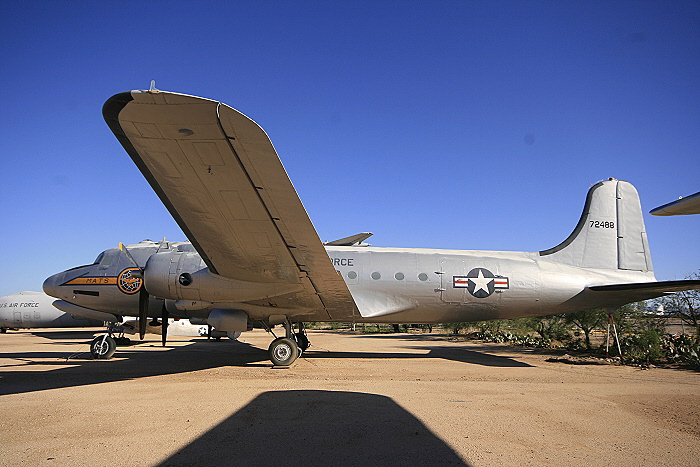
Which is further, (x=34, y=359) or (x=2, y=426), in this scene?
(x=34, y=359)

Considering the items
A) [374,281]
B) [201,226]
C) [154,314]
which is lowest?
[154,314]

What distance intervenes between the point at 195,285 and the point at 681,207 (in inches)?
390

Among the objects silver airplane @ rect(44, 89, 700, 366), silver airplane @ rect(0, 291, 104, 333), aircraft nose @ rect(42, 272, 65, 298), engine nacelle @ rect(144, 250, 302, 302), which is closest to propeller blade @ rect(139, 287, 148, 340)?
silver airplane @ rect(44, 89, 700, 366)

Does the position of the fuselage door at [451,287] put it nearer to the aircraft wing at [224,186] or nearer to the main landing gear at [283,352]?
the aircraft wing at [224,186]

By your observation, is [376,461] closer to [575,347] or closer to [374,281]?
[374,281]

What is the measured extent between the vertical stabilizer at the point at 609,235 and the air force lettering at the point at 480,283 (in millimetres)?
2243

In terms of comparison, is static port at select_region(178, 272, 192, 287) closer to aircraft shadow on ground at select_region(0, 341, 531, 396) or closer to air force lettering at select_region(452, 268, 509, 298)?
aircraft shadow on ground at select_region(0, 341, 531, 396)

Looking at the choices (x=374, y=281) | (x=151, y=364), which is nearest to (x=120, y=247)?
(x=151, y=364)

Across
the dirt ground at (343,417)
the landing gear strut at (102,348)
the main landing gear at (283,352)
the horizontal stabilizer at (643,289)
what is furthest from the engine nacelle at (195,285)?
the horizontal stabilizer at (643,289)

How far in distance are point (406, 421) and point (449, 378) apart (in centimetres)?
450

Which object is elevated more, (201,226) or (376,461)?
(201,226)

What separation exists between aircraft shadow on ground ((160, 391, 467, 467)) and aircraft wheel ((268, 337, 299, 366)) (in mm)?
4734

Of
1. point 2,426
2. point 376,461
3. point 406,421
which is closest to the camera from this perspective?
point 376,461

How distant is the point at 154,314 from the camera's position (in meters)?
14.6
